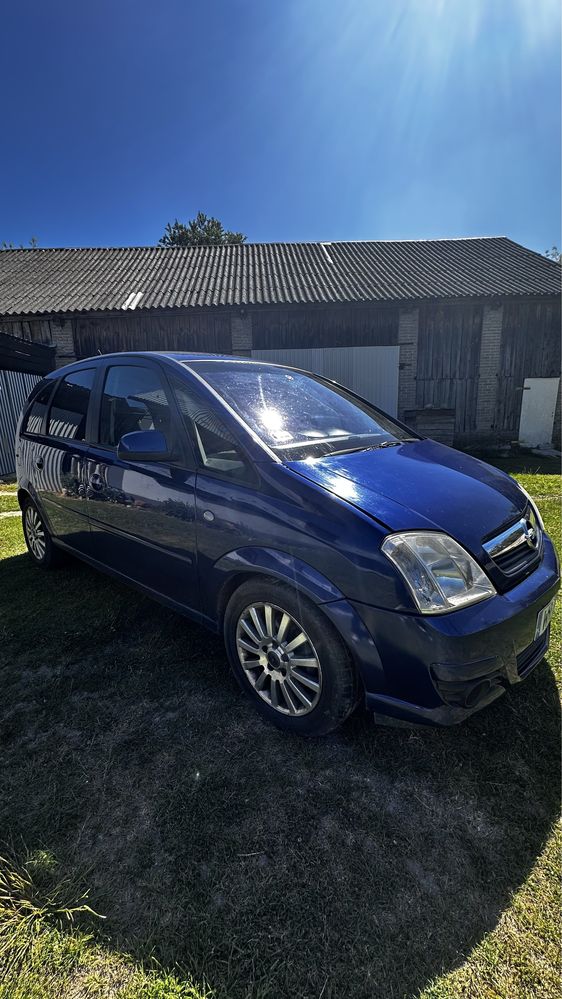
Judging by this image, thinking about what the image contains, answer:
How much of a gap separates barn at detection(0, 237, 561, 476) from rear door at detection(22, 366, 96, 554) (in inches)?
355

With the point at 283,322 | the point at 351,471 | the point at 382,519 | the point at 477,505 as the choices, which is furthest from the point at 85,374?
the point at 283,322

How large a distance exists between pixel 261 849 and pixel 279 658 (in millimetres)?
657

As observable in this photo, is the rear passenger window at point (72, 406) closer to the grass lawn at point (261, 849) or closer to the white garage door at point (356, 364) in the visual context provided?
the grass lawn at point (261, 849)

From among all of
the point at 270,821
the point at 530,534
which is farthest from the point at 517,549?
the point at 270,821

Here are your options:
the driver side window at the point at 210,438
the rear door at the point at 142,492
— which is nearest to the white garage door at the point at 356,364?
the rear door at the point at 142,492

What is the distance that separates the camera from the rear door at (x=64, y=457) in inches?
117

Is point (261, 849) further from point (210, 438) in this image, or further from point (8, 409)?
point (8, 409)

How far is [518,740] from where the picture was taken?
6.15ft

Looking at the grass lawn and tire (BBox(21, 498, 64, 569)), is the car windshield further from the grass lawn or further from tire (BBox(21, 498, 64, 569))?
tire (BBox(21, 498, 64, 569))

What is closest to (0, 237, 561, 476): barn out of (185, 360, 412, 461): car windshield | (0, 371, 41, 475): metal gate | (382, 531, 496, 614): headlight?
(0, 371, 41, 475): metal gate

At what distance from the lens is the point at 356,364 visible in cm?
1193

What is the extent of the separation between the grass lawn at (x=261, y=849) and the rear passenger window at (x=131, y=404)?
1.44 meters

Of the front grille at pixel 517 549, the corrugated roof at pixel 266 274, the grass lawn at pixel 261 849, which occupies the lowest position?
the grass lawn at pixel 261 849

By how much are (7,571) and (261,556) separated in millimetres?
3188
